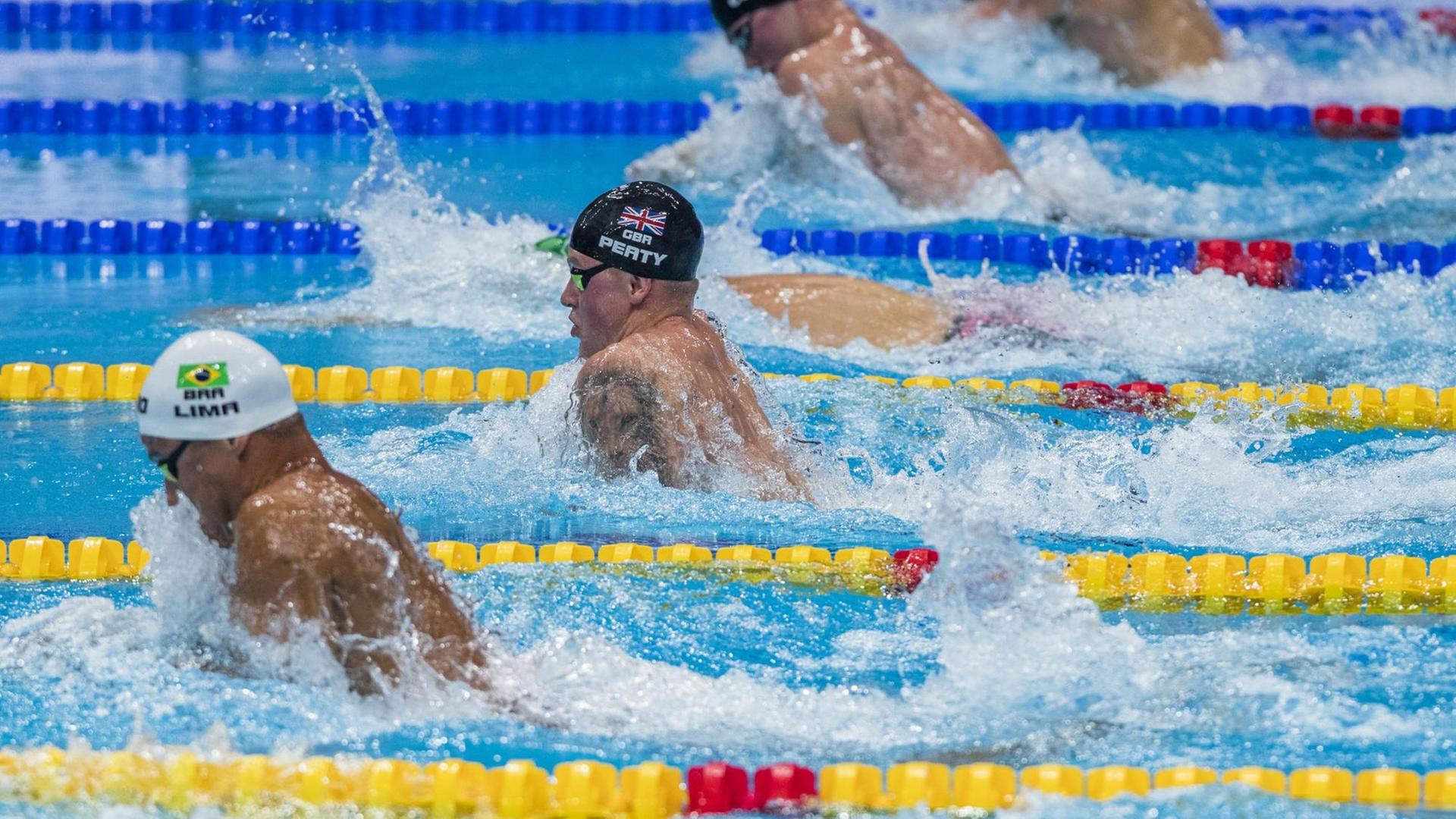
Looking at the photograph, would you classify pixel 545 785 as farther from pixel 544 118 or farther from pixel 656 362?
pixel 544 118

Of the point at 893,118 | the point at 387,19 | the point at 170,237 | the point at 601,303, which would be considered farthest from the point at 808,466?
the point at 387,19

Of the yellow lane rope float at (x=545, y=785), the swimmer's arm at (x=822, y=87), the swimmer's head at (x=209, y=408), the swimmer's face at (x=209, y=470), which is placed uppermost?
the swimmer's arm at (x=822, y=87)

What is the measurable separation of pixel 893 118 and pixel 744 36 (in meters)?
0.60

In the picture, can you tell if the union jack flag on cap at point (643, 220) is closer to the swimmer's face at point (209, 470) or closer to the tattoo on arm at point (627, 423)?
the tattoo on arm at point (627, 423)

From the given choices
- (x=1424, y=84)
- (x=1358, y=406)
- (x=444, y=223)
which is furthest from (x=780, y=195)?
(x=1424, y=84)

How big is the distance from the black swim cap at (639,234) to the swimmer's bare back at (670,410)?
5.0 inches

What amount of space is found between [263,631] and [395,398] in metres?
2.27

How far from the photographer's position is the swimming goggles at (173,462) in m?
3.00

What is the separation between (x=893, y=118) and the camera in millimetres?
6895

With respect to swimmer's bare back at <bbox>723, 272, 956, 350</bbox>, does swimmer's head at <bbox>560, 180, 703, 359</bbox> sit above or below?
above

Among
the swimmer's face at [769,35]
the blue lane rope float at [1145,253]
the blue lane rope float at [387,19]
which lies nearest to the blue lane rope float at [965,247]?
the blue lane rope float at [1145,253]

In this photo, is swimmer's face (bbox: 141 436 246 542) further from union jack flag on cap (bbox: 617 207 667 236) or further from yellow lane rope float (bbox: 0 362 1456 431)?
yellow lane rope float (bbox: 0 362 1456 431)

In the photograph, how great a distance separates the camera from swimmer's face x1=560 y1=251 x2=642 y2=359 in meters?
4.18

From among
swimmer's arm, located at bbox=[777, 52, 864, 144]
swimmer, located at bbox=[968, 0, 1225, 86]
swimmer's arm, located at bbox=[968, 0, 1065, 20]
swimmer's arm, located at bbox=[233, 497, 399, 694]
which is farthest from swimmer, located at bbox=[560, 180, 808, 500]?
swimmer's arm, located at bbox=[968, 0, 1065, 20]
